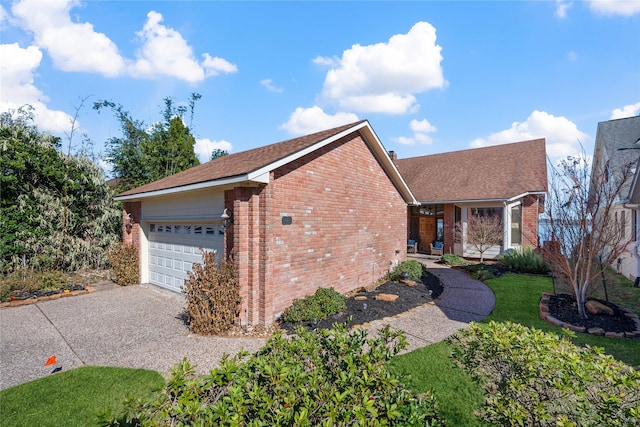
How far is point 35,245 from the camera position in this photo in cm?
1153

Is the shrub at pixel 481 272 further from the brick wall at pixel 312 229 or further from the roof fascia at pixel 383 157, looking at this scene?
the roof fascia at pixel 383 157

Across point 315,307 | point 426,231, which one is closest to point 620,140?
point 426,231

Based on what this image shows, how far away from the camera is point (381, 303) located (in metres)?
8.53

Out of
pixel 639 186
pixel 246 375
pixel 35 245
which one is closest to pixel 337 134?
pixel 246 375

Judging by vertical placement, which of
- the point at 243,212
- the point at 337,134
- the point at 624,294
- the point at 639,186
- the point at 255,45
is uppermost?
the point at 255,45

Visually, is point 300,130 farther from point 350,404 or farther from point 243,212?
point 350,404

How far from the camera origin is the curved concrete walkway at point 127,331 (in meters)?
5.41

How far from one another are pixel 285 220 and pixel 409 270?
628cm

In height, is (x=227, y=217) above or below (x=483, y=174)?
below

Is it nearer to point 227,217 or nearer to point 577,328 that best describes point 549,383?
point 577,328

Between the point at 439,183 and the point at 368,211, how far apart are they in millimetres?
11113

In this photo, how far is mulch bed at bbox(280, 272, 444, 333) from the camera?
23.5ft

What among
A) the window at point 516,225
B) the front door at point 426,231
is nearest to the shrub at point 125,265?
the front door at point 426,231

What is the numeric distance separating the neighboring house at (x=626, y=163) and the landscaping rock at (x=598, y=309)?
2143 millimetres
